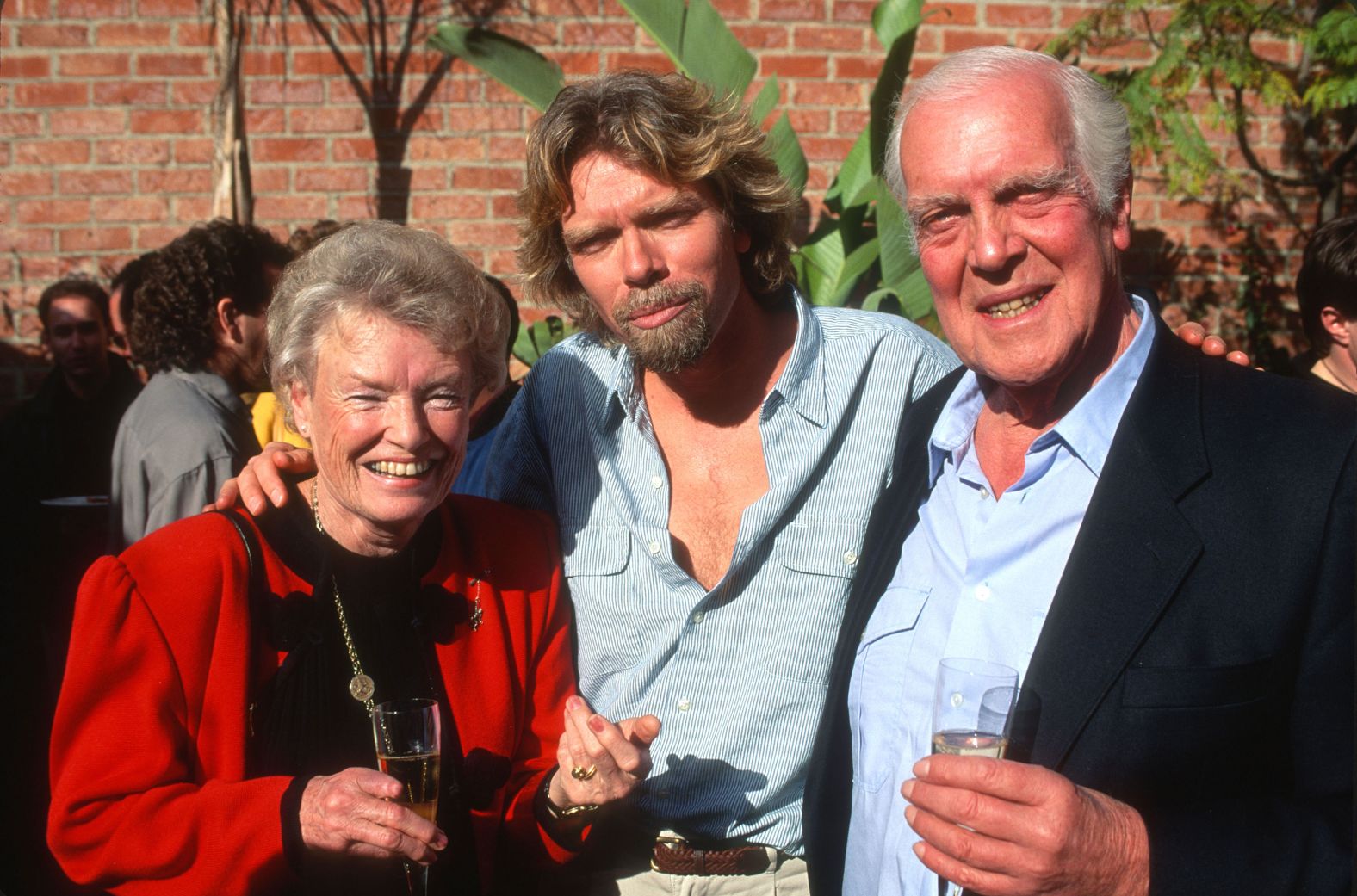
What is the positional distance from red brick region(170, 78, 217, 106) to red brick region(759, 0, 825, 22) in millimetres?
2585

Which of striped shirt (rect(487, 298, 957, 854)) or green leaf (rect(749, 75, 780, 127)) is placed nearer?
striped shirt (rect(487, 298, 957, 854))

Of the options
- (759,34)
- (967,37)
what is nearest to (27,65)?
(759,34)

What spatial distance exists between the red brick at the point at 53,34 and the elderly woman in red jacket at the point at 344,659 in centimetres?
387

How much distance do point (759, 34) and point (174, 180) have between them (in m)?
2.82

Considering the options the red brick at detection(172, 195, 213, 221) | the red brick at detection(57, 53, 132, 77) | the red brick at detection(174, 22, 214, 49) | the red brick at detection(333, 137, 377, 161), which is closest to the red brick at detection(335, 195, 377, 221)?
the red brick at detection(333, 137, 377, 161)

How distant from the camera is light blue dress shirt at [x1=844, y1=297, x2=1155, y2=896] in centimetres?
187

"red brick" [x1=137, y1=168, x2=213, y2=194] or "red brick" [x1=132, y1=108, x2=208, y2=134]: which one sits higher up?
"red brick" [x1=132, y1=108, x2=208, y2=134]

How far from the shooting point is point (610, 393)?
270 centimetres

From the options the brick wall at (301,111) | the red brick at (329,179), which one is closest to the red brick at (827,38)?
the brick wall at (301,111)

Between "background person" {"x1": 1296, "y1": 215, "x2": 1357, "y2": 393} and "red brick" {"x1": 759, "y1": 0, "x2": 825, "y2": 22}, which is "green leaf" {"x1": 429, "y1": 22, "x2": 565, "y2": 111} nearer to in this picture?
"red brick" {"x1": 759, "y1": 0, "x2": 825, "y2": 22}

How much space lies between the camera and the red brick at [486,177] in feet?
17.6

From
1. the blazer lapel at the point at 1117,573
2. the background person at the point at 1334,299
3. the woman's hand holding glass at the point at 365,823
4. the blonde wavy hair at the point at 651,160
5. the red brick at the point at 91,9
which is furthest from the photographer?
the red brick at the point at 91,9

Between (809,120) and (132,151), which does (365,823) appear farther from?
(132,151)

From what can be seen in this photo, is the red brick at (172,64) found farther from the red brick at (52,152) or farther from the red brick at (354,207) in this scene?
the red brick at (354,207)
